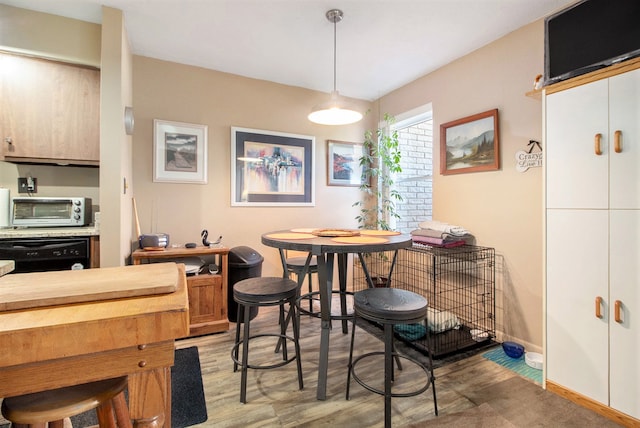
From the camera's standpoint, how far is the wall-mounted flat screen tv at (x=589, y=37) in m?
1.63

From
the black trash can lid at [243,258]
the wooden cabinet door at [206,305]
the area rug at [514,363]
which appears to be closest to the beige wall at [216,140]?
the black trash can lid at [243,258]

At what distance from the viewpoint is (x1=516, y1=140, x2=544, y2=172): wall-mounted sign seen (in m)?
2.34

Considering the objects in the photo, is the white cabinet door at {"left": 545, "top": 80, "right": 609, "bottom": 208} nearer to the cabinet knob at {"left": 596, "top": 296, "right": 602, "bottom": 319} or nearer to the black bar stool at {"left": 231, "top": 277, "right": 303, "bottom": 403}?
the cabinet knob at {"left": 596, "top": 296, "right": 602, "bottom": 319}

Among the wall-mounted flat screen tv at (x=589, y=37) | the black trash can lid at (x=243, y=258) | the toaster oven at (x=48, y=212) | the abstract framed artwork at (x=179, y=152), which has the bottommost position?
the black trash can lid at (x=243, y=258)

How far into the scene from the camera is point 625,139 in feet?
5.22

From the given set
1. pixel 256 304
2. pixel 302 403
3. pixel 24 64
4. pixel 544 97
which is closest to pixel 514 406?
pixel 302 403

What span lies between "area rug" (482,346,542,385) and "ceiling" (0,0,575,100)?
261cm

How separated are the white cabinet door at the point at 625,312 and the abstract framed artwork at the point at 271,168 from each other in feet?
8.96

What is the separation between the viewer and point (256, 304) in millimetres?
Result: 1801

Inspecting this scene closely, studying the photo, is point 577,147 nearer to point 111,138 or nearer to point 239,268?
point 239,268

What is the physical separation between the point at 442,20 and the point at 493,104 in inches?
33.4

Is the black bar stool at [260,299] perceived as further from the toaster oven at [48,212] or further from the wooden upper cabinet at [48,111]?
the wooden upper cabinet at [48,111]

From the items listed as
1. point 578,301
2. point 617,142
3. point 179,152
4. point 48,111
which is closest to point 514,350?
point 578,301

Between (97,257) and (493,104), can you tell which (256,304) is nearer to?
(97,257)
